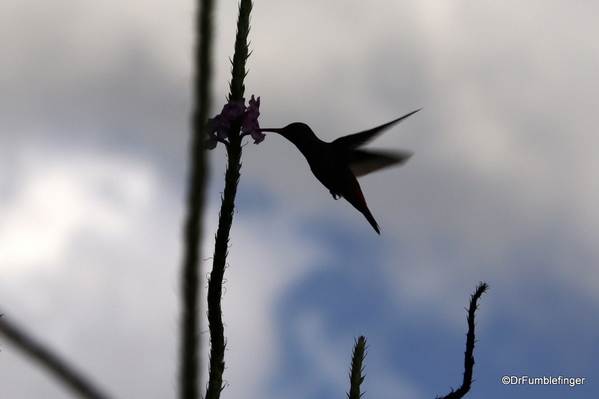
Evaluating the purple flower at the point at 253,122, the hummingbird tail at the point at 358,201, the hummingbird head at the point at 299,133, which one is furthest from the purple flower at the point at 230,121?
the hummingbird tail at the point at 358,201

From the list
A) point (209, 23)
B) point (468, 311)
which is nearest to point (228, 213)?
point (468, 311)

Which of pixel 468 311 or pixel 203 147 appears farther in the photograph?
pixel 468 311

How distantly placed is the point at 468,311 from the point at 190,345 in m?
4.03

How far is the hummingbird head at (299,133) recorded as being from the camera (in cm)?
699

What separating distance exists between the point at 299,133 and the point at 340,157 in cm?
56

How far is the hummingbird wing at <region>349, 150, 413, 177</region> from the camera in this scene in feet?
23.5

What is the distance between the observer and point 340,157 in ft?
23.4

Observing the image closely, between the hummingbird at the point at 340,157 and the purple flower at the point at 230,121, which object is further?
the hummingbird at the point at 340,157

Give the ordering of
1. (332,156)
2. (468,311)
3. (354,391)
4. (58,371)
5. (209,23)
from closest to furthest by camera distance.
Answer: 1. (58,371)
2. (209,23)
3. (354,391)
4. (468,311)
5. (332,156)

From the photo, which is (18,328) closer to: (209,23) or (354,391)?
(209,23)

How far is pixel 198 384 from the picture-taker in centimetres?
79

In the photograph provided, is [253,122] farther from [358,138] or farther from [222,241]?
[358,138]

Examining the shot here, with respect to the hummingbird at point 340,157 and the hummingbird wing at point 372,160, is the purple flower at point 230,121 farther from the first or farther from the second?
the hummingbird wing at point 372,160

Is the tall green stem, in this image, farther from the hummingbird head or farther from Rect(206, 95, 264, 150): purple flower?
the hummingbird head
